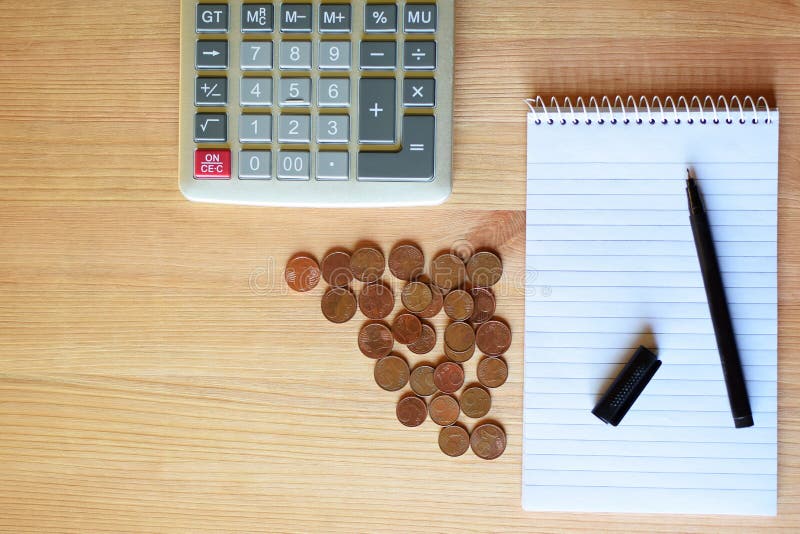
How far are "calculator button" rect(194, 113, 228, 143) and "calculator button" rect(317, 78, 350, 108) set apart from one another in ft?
0.26

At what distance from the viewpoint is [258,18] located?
0.46 m

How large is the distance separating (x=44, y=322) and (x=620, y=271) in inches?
18.5

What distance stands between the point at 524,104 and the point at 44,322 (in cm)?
43

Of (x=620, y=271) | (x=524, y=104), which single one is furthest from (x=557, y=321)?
(x=524, y=104)

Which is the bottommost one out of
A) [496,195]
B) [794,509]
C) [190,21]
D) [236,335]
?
[794,509]

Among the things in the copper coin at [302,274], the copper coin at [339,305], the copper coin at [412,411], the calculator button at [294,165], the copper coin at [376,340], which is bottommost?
the copper coin at [412,411]

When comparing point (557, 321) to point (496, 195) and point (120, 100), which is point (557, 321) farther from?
point (120, 100)

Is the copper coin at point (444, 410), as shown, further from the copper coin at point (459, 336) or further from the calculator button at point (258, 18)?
the calculator button at point (258, 18)

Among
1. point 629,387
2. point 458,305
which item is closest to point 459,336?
point 458,305

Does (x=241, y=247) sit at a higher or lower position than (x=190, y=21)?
lower

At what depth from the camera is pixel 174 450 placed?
1.63ft

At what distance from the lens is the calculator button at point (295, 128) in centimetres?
46

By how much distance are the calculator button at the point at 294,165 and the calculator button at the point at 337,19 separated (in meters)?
0.10

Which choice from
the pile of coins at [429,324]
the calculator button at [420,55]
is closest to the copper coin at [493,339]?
the pile of coins at [429,324]
